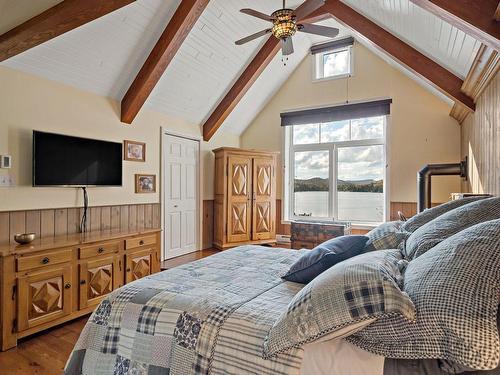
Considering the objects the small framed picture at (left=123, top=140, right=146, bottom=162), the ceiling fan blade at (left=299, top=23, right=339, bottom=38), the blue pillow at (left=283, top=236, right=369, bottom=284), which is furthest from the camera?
the small framed picture at (left=123, top=140, right=146, bottom=162)

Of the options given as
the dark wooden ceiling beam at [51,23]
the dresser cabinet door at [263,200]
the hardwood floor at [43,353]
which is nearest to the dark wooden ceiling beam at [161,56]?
the dark wooden ceiling beam at [51,23]

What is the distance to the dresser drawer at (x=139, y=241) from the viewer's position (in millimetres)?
3312

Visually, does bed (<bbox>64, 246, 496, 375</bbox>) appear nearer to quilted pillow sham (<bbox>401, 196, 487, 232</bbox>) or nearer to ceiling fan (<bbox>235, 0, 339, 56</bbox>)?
quilted pillow sham (<bbox>401, 196, 487, 232</bbox>)

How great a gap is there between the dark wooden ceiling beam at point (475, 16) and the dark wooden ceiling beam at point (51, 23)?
2.71m

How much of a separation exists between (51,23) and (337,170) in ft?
15.5

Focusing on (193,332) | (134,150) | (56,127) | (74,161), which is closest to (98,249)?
(74,161)

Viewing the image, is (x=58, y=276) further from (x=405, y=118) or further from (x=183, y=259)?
(x=405, y=118)

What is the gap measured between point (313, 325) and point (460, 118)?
4646 mm

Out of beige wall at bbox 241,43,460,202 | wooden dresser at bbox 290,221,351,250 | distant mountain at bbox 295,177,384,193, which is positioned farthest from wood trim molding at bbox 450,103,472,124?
wooden dresser at bbox 290,221,351,250

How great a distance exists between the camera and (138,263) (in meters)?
3.43

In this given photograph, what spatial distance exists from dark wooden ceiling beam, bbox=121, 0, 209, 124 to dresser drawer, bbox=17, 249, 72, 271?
2025 mm

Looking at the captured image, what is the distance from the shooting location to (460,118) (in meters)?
4.28

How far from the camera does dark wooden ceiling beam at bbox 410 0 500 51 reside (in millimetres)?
2066

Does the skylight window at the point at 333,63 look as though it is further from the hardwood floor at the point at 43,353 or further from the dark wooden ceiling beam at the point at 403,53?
the hardwood floor at the point at 43,353
